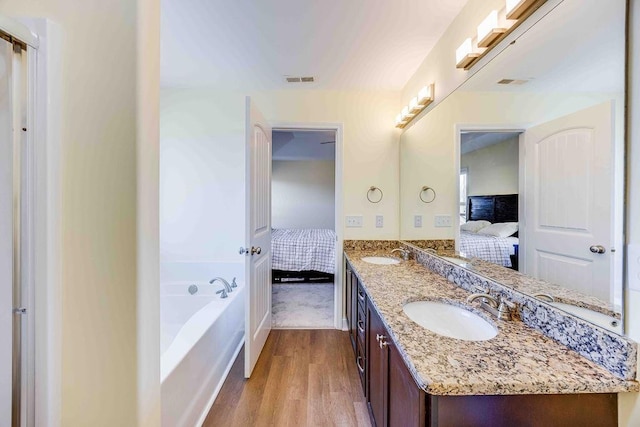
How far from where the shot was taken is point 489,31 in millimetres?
1276

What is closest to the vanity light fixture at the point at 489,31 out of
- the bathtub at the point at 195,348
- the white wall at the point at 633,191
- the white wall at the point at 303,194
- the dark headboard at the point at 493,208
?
the white wall at the point at 633,191

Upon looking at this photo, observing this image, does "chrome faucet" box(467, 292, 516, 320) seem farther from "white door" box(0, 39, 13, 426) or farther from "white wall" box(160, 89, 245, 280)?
"white wall" box(160, 89, 245, 280)

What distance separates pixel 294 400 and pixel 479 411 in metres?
1.31

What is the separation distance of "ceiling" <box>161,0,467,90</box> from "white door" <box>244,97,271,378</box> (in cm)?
45

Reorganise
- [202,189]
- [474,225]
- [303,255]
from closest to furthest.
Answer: [474,225], [202,189], [303,255]

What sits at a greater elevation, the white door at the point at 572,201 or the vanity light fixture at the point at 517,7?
the vanity light fixture at the point at 517,7

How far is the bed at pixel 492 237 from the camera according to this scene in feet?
4.25

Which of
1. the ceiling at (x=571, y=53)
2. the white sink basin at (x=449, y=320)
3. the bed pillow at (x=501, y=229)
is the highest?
the ceiling at (x=571, y=53)

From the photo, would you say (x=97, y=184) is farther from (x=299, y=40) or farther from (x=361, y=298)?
(x=299, y=40)

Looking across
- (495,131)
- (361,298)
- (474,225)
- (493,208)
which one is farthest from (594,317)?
(361,298)

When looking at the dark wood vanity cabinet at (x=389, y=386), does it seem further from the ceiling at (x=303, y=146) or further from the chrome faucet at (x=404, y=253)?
the ceiling at (x=303, y=146)

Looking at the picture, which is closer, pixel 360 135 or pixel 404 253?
pixel 404 253

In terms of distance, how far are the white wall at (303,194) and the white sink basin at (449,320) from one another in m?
5.58

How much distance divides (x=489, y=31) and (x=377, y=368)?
1.74 meters
